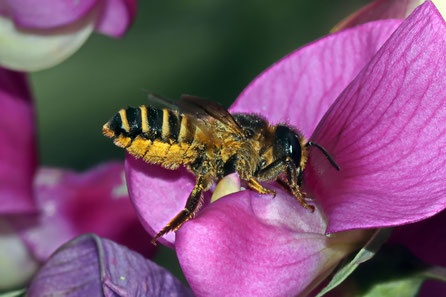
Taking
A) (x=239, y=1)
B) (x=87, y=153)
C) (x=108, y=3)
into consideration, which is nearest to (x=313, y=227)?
(x=108, y=3)

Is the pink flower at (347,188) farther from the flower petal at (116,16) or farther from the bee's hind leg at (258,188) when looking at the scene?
the flower petal at (116,16)

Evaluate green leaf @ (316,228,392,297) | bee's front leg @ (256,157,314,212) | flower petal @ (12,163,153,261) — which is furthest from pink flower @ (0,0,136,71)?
green leaf @ (316,228,392,297)

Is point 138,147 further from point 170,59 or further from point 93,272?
point 170,59

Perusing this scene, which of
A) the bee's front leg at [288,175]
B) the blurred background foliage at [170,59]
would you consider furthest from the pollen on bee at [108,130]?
the blurred background foliage at [170,59]

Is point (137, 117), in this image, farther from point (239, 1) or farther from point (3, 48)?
point (239, 1)

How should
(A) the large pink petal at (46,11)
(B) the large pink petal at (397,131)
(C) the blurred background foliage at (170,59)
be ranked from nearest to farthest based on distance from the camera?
(B) the large pink petal at (397,131)
(A) the large pink petal at (46,11)
(C) the blurred background foliage at (170,59)

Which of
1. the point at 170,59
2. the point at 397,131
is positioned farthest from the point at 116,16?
the point at 170,59
